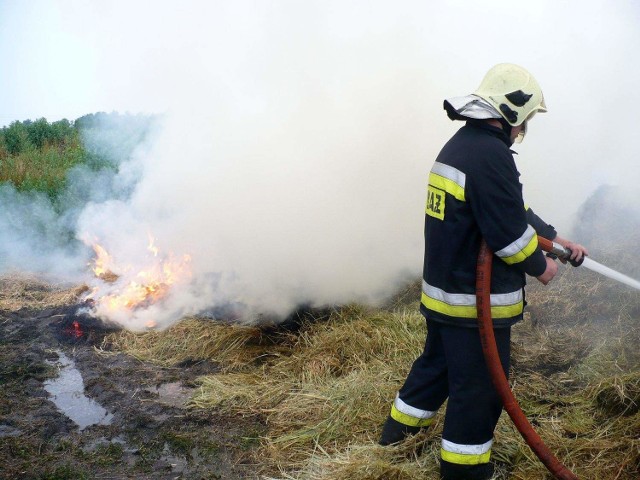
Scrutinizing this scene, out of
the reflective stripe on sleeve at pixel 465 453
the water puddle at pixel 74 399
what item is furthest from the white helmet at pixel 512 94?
the water puddle at pixel 74 399

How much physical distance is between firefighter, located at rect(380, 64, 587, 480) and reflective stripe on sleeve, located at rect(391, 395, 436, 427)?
0.33 meters

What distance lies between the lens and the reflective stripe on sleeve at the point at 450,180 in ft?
10.0

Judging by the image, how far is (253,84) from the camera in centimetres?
672

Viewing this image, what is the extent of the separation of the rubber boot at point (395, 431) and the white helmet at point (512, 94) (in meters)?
1.88

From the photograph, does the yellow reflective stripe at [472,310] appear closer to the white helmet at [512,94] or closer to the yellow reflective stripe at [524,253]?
the yellow reflective stripe at [524,253]

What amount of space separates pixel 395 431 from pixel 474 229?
139 centimetres

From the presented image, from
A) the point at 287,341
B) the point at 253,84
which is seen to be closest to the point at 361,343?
the point at 287,341

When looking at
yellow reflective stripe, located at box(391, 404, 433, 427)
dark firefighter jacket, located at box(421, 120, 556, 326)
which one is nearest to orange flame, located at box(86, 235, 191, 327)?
yellow reflective stripe, located at box(391, 404, 433, 427)

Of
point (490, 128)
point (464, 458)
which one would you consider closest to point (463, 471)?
point (464, 458)

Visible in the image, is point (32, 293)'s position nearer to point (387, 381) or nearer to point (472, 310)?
point (387, 381)

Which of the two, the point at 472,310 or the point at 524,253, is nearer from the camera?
the point at 524,253

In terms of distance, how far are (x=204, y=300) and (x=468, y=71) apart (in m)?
3.87

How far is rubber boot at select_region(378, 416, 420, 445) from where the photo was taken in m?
3.64

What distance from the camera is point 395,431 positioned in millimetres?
3666
